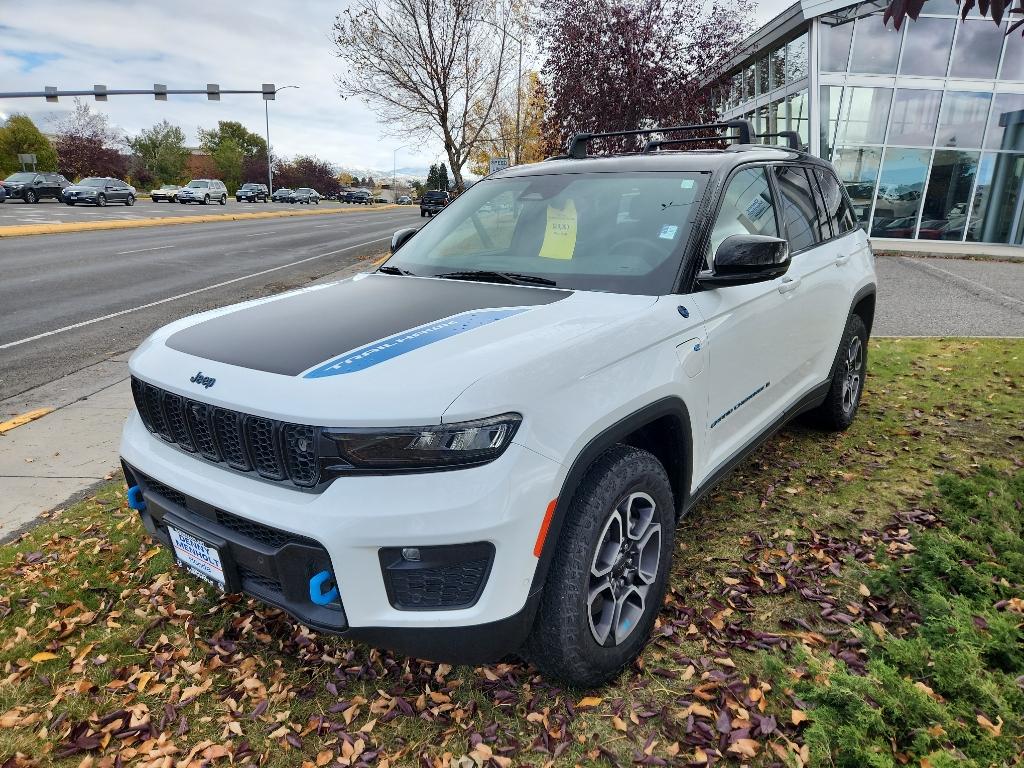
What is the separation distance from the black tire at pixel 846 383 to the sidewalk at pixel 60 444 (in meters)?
4.75

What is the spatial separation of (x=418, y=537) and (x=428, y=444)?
0.25 meters

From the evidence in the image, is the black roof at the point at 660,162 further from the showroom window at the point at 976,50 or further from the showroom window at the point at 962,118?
the showroom window at the point at 976,50

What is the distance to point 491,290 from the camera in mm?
2865

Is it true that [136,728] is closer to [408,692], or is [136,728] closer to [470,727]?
[408,692]

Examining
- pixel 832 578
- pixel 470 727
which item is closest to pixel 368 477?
pixel 470 727

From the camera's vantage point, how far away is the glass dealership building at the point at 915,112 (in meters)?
19.2

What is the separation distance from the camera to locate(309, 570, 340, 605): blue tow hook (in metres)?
1.98

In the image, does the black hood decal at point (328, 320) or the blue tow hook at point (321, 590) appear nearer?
the blue tow hook at point (321, 590)

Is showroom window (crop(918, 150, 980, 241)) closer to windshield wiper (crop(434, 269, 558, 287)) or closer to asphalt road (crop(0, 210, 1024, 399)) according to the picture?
asphalt road (crop(0, 210, 1024, 399))

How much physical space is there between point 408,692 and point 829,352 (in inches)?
129

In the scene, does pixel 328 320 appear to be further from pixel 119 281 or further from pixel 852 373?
pixel 119 281

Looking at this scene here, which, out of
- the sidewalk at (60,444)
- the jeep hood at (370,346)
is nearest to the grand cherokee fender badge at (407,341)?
the jeep hood at (370,346)

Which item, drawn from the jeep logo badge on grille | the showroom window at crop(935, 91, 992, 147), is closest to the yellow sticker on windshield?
the jeep logo badge on grille

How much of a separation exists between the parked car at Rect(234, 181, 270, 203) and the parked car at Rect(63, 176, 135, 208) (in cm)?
1982
